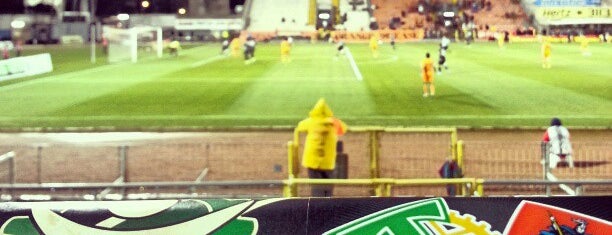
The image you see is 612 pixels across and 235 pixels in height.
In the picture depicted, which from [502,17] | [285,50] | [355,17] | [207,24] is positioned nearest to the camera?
[285,50]

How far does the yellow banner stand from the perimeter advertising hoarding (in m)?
61.9

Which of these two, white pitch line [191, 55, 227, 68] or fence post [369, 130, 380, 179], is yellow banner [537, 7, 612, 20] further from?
fence post [369, 130, 380, 179]

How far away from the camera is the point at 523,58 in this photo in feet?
143

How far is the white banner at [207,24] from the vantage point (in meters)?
75.8

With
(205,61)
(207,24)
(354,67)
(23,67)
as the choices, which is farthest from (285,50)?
(207,24)

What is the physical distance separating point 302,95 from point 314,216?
69.1 ft

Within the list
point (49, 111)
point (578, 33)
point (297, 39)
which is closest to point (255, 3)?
point (297, 39)

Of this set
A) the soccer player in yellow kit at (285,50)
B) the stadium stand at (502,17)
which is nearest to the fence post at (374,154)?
the soccer player in yellow kit at (285,50)

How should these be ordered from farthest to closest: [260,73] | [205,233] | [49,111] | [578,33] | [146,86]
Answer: [578,33] → [260,73] → [146,86] → [49,111] → [205,233]

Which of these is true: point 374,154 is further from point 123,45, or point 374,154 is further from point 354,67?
point 123,45

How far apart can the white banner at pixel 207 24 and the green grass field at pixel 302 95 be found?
3510 cm

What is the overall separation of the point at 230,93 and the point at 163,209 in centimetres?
2184

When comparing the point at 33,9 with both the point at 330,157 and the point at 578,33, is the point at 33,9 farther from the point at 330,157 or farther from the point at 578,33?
the point at 330,157

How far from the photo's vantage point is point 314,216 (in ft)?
16.4
